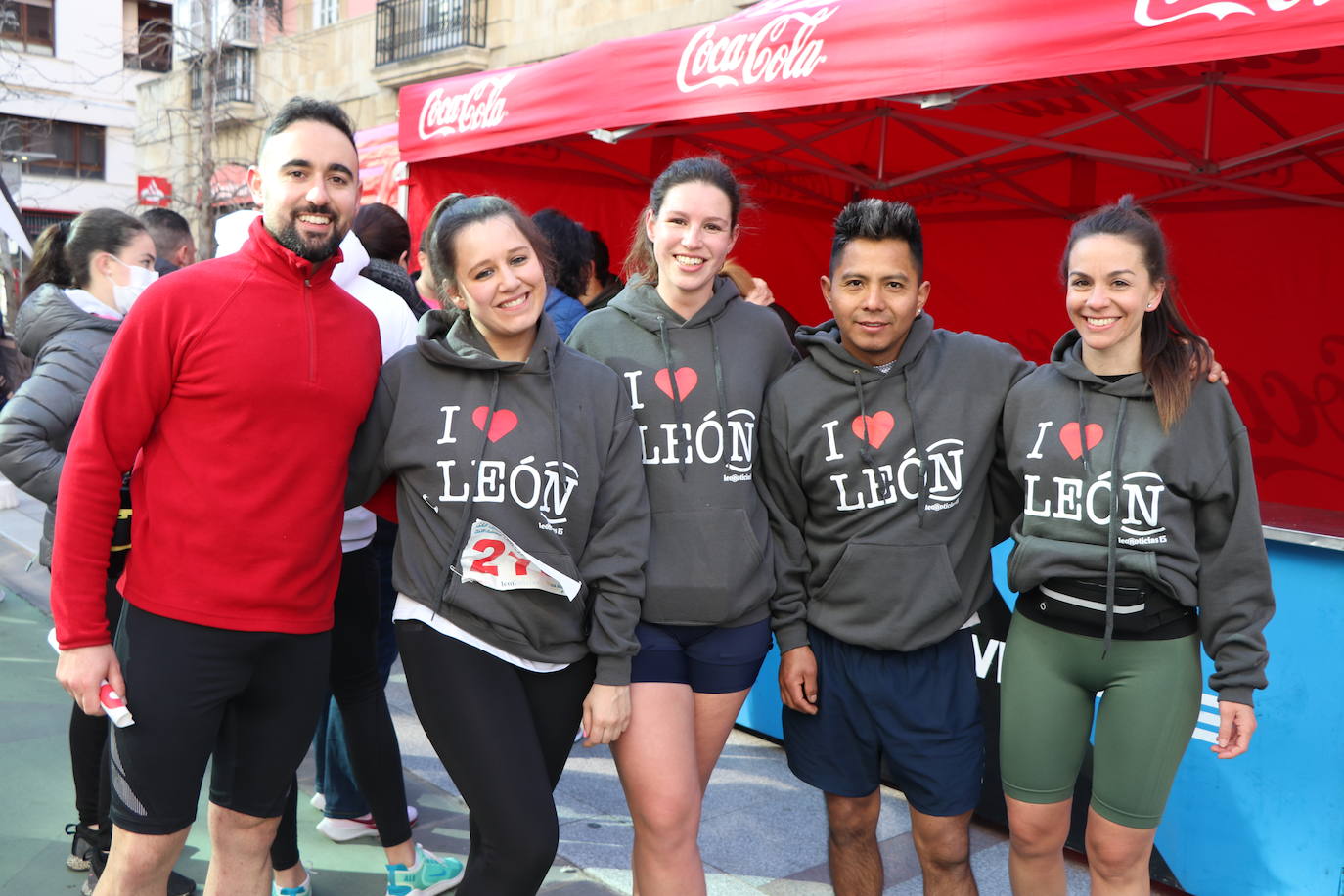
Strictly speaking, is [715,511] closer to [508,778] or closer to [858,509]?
[858,509]

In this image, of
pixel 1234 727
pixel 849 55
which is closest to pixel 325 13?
pixel 849 55

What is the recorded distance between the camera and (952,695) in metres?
2.62

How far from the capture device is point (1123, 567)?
94.0 inches

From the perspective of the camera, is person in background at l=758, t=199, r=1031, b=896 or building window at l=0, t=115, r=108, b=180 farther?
building window at l=0, t=115, r=108, b=180

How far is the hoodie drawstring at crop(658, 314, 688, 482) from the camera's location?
8.30 feet

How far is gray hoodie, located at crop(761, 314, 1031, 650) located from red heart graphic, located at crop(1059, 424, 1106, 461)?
18 centimetres

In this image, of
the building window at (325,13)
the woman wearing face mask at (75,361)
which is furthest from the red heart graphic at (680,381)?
the building window at (325,13)

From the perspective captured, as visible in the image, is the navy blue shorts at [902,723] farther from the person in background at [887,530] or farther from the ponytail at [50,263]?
the ponytail at [50,263]

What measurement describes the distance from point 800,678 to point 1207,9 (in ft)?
6.78

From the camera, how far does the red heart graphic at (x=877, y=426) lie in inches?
102

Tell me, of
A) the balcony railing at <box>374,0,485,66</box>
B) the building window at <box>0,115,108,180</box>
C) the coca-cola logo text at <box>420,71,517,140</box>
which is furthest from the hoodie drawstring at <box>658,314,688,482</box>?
the building window at <box>0,115,108,180</box>

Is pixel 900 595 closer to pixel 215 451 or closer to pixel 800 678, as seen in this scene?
pixel 800 678

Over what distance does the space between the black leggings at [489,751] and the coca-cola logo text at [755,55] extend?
2675 mm

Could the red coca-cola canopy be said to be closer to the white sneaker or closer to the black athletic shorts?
the black athletic shorts
